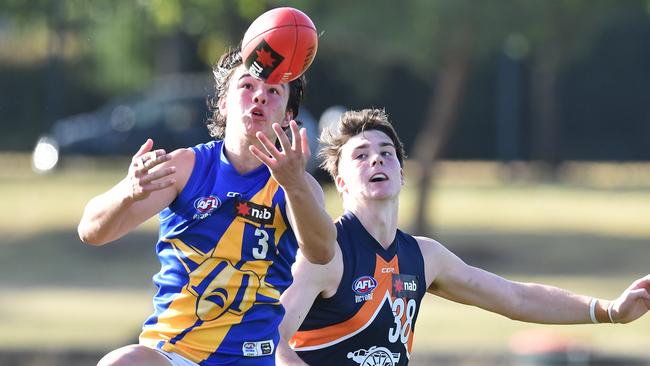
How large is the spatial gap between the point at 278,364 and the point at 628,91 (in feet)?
97.7

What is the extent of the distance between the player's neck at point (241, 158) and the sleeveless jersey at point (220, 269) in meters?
0.06

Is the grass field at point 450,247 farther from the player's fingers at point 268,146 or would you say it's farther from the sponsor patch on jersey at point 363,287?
the player's fingers at point 268,146

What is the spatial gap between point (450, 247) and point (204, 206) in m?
15.7

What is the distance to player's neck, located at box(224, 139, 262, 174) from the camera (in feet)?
18.9

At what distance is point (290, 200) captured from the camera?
5.26m

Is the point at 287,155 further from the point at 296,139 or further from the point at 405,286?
the point at 405,286

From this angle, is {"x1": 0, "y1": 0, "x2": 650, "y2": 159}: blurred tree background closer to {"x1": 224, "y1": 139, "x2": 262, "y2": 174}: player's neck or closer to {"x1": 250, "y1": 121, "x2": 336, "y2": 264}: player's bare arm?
{"x1": 224, "y1": 139, "x2": 262, "y2": 174}: player's neck

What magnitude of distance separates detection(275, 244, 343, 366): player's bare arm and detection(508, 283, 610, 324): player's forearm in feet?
3.23

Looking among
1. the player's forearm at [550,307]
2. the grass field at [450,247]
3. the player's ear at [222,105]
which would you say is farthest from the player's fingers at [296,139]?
the grass field at [450,247]

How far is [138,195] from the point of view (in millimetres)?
5152

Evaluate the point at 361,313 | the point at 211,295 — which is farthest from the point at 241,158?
the point at 361,313

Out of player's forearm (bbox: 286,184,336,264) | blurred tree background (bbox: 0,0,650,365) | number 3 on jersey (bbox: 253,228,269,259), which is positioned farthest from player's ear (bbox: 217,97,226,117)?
blurred tree background (bbox: 0,0,650,365)

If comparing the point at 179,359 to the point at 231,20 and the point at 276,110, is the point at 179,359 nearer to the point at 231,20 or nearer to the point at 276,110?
the point at 276,110

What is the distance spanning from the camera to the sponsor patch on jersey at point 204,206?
18.5 feet
